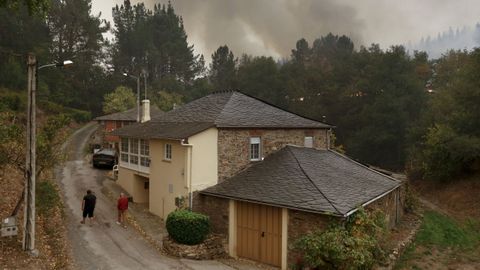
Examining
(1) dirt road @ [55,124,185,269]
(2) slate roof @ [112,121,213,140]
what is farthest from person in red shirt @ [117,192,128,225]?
(2) slate roof @ [112,121,213,140]

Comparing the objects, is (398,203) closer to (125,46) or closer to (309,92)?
(309,92)

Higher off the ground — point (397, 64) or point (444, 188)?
point (397, 64)

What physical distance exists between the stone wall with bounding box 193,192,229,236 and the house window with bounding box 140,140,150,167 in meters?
6.04

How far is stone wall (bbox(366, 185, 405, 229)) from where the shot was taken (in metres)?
18.7

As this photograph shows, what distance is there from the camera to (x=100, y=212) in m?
21.8

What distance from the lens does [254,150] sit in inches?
842

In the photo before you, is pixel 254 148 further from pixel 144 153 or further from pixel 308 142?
pixel 144 153

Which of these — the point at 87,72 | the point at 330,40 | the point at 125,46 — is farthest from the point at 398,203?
the point at 330,40

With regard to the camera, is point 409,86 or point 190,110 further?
point 409,86

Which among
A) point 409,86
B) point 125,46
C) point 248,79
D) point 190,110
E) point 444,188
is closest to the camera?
point 190,110

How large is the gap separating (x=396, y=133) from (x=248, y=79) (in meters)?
24.7

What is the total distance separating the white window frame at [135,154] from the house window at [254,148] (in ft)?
22.2

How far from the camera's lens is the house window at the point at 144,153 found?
2429 centimetres

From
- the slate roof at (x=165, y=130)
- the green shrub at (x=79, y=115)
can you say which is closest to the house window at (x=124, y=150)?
the slate roof at (x=165, y=130)
